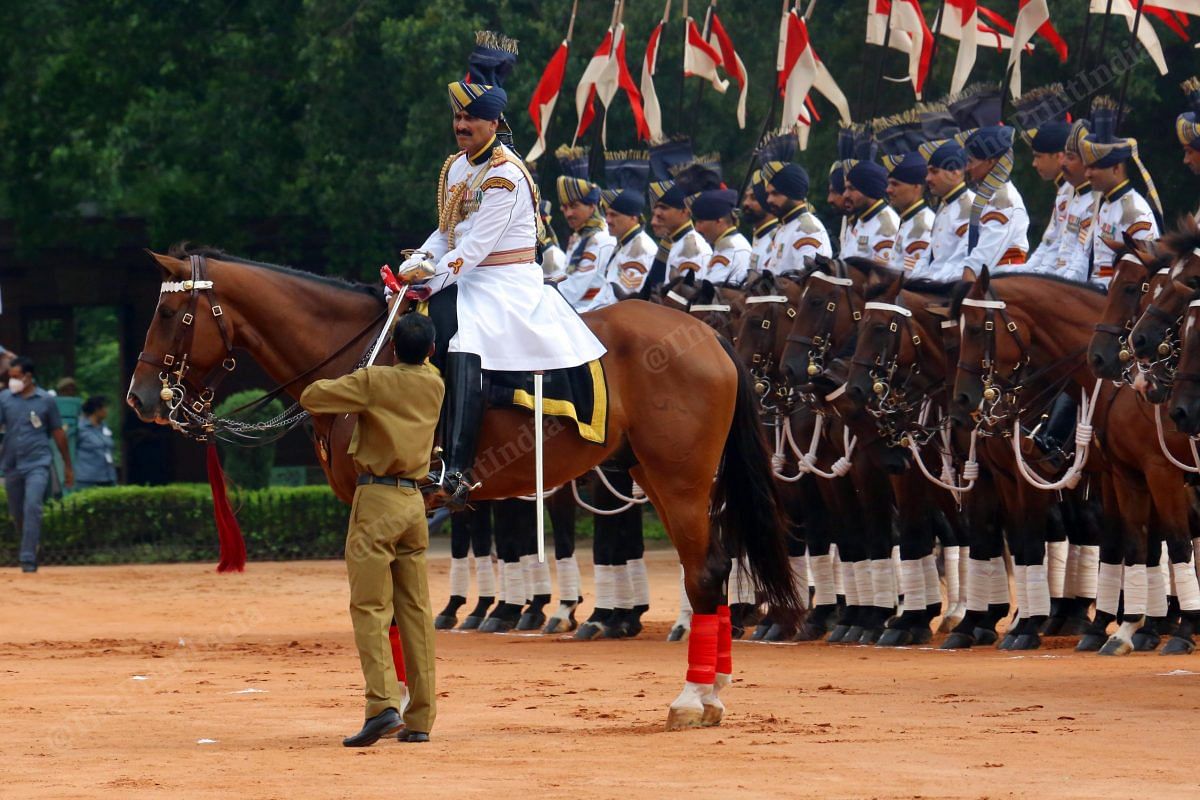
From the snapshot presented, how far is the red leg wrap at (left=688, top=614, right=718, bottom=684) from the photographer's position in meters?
9.61

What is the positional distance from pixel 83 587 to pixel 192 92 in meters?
10.8

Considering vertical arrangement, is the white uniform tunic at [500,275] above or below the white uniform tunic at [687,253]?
below

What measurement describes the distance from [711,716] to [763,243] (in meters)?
7.25

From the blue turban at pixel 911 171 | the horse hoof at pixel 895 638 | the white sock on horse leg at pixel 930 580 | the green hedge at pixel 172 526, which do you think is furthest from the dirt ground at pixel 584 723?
the green hedge at pixel 172 526

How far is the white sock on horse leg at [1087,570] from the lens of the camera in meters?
14.1

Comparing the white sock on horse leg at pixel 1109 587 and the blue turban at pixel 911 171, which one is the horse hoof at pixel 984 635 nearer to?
the white sock on horse leg at pixel 1109 587

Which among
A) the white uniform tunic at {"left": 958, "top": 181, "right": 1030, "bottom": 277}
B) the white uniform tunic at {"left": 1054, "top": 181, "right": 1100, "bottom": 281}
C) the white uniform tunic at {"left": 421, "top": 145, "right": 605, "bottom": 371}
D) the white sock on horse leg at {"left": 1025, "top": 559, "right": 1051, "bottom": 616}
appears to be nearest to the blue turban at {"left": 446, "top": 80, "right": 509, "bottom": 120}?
the white uniform tunic at {"left": 421, "top": 145, "right": 605, "bottom": 371}

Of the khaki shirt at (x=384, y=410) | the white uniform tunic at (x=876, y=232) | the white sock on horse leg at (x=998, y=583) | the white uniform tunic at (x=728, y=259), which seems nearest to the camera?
the khaki shirt at (x=384, y=410)

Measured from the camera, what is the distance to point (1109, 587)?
1309cm

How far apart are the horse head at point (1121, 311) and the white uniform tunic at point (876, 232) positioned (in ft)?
12.6

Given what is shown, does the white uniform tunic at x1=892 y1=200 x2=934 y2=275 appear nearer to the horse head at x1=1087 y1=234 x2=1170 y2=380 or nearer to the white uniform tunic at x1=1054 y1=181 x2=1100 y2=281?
the white uniform tunic at x1=1054 y1=181 x2=1100 y2=281

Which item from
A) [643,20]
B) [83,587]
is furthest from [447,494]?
[643,20]

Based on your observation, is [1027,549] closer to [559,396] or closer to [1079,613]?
[1079,613]

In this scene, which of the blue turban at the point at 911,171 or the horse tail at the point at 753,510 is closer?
the horse tail at the point at 753,510
